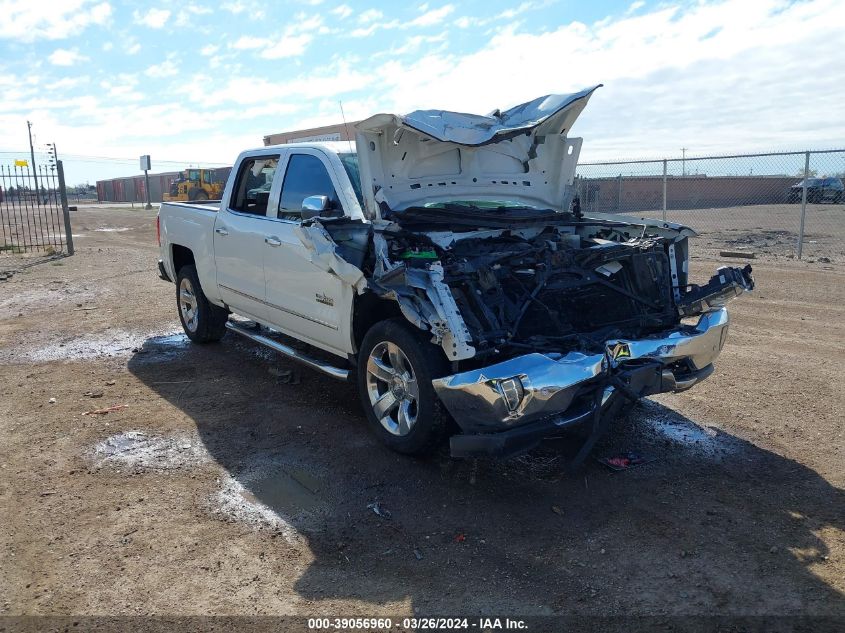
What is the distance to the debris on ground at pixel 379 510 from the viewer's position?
3.87 m

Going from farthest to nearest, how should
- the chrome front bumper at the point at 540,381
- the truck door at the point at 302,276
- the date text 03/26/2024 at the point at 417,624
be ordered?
the truck door at the point at 302,276
the chrome front bumper at the point at 540,381
the date text 03/26/2024 at the point at 417,624

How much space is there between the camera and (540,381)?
11.9 feet

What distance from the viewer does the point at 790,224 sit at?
21.6 meters

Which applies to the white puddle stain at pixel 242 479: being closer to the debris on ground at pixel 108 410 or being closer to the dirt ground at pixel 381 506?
the dirt ground at pixel 381 506

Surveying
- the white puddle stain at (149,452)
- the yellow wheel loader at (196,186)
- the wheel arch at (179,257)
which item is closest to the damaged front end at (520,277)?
the white puddle stain at (149,452)

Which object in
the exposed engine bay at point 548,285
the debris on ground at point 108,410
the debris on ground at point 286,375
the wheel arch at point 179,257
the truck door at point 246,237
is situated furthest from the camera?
the wheel arch at point 179,257

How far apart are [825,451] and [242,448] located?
3.92 metres

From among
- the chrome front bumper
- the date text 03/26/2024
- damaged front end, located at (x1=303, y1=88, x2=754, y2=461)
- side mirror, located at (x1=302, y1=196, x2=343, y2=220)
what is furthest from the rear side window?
the date text 03/26/2024

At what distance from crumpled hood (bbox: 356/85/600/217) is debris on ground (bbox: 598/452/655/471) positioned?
2.23 metres

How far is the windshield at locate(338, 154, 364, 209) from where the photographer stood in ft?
16.4

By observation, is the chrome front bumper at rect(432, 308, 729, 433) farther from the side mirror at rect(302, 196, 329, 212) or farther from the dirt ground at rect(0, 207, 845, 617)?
the side mirror at rect(302, 196, 329, 212)

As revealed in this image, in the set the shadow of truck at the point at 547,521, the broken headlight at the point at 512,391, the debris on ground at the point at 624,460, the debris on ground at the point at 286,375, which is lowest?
the shadow of truck at the point at 547,521

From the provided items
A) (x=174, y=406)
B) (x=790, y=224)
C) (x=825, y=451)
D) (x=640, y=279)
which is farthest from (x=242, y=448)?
(x=790, y=224)

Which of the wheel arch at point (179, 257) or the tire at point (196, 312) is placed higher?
the wheel arch at point (179, 257)
